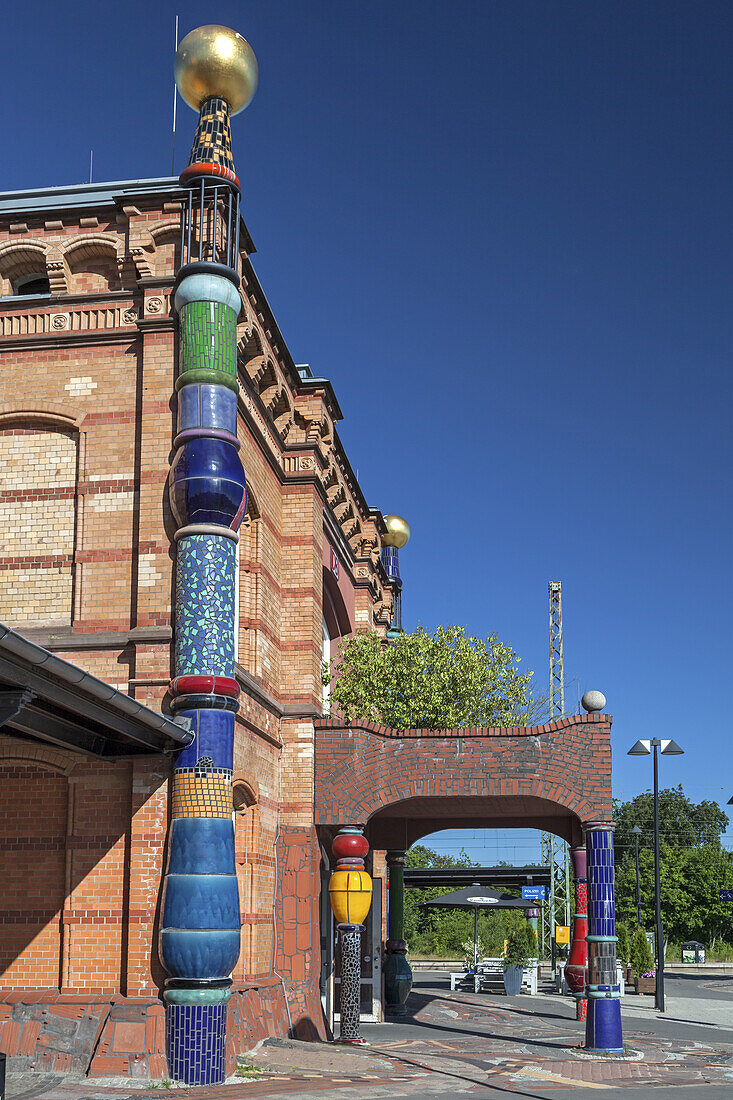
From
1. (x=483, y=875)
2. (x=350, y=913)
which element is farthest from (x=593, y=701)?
(x=483, y=875)

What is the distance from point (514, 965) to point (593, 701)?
17334mm

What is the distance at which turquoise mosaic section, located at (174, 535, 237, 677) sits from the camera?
1433cm

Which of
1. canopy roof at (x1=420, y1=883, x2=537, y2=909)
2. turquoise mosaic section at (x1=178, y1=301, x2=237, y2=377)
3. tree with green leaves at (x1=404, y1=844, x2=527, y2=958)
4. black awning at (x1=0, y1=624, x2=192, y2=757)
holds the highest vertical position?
turquoise mosaic section at (x1=178, y1=301, x2=237, y2=377)

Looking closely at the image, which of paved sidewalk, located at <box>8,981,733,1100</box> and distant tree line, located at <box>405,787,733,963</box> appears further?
distant tree line, located at <box>405,787,733,963</box>

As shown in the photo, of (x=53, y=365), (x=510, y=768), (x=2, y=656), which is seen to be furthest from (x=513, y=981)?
(x=2, y=656)

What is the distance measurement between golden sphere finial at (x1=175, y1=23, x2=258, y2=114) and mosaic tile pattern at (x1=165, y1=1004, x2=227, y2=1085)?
12251 mm

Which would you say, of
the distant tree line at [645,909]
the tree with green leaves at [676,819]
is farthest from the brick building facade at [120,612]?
the tree with green leaves at [676,819]

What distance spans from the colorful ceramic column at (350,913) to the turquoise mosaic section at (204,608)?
4.30 metres

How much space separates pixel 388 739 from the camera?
17859 mm

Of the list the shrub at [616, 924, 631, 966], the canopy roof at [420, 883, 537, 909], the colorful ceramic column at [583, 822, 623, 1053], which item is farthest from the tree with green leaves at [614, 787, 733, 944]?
the colorful ceramic column at [583, 822, 623, 1053]

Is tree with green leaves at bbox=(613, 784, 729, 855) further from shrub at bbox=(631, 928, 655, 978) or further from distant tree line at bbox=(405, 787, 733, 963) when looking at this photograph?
shrub at bbox=(631, 928, 655, 978)

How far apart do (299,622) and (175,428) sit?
16.5 ft

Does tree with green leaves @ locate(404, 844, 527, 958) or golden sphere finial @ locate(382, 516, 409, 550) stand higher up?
golden sphere finial @ locate(382, 516, 409, 550)

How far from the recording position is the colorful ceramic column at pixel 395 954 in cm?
2445
